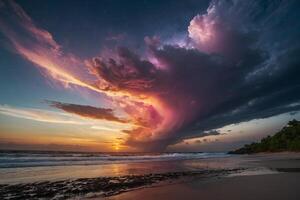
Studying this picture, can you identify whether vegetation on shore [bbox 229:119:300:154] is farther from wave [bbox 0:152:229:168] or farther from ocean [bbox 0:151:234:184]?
ocean [bbox 0:151:234:184]

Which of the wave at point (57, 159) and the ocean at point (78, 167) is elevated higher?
the wave at point (57, 159)

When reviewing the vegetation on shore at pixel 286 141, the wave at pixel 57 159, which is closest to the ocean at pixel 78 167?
the wave at pixel 57 159

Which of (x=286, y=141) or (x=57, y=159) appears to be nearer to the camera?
(x=57, y=159)

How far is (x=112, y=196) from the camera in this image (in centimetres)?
1234

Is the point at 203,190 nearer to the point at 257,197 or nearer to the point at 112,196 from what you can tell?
the point at 257,197

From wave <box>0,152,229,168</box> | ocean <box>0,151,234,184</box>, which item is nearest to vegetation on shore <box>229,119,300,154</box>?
wave <box>0,152,229,168</box>

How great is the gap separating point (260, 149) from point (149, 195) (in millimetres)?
101638

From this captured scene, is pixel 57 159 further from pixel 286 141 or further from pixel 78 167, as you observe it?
pixel 286 141

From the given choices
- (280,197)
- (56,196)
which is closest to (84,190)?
(56,196)

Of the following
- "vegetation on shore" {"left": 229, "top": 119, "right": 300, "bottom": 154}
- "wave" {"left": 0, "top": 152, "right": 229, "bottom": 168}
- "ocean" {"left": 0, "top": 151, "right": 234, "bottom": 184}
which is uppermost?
"vegetation on shore" {"left": 229, "top": 119, "right": 300, "bottom": 154}

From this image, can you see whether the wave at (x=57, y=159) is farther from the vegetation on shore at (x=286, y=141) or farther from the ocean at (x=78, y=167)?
the vegetation on shore at (x=286, y=141)

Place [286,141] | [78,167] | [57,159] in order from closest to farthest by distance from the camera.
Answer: [78,167] < [57,159] < [286,141]

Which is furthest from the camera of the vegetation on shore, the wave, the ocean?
the vegetation on shore

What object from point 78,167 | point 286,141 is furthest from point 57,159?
point 286,141
